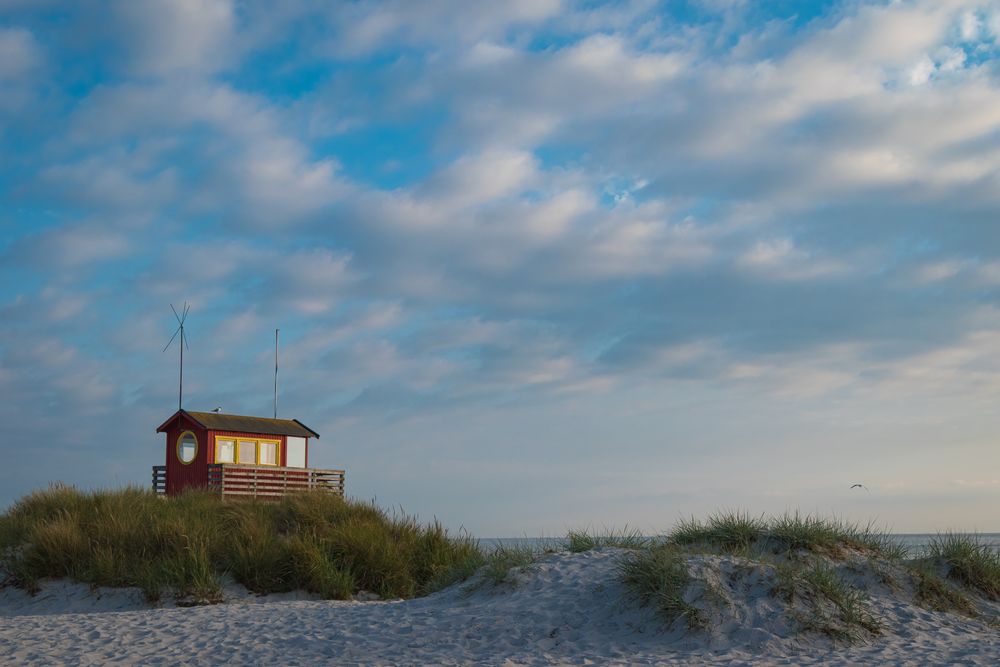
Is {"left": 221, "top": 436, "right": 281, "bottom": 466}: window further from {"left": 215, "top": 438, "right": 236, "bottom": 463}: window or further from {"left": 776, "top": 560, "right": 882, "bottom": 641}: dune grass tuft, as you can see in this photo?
{"left": 776, "top": 560, "right": 882, "bottom": 641}: dune grass tuft

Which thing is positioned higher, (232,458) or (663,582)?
(232,458)

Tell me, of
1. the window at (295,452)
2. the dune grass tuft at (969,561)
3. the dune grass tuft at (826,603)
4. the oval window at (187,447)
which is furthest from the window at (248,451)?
the dune grass tuft at (826,603)

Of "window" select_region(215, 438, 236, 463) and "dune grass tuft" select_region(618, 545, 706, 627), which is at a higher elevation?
"window" select_region(215, 438, 236, 463)

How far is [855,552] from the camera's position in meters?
11.7

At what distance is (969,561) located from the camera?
1148 cm

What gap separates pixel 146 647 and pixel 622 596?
5105mm

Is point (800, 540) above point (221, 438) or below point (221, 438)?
below

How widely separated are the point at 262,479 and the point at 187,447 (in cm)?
290

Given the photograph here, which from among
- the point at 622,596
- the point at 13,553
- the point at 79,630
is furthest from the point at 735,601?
the point at 13,553

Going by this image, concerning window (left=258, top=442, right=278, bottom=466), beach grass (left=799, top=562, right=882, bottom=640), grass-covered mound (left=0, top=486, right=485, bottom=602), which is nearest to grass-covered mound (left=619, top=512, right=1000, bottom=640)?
beach grass (left=799, top=562, right=882, bottom=640)

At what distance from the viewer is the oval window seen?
3070 cm

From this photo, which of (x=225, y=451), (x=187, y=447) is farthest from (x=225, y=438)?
(x=187, y=447)

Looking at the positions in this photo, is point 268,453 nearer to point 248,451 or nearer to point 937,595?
point 248,451

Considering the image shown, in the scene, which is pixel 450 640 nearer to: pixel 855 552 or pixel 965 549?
pixel 855 552
